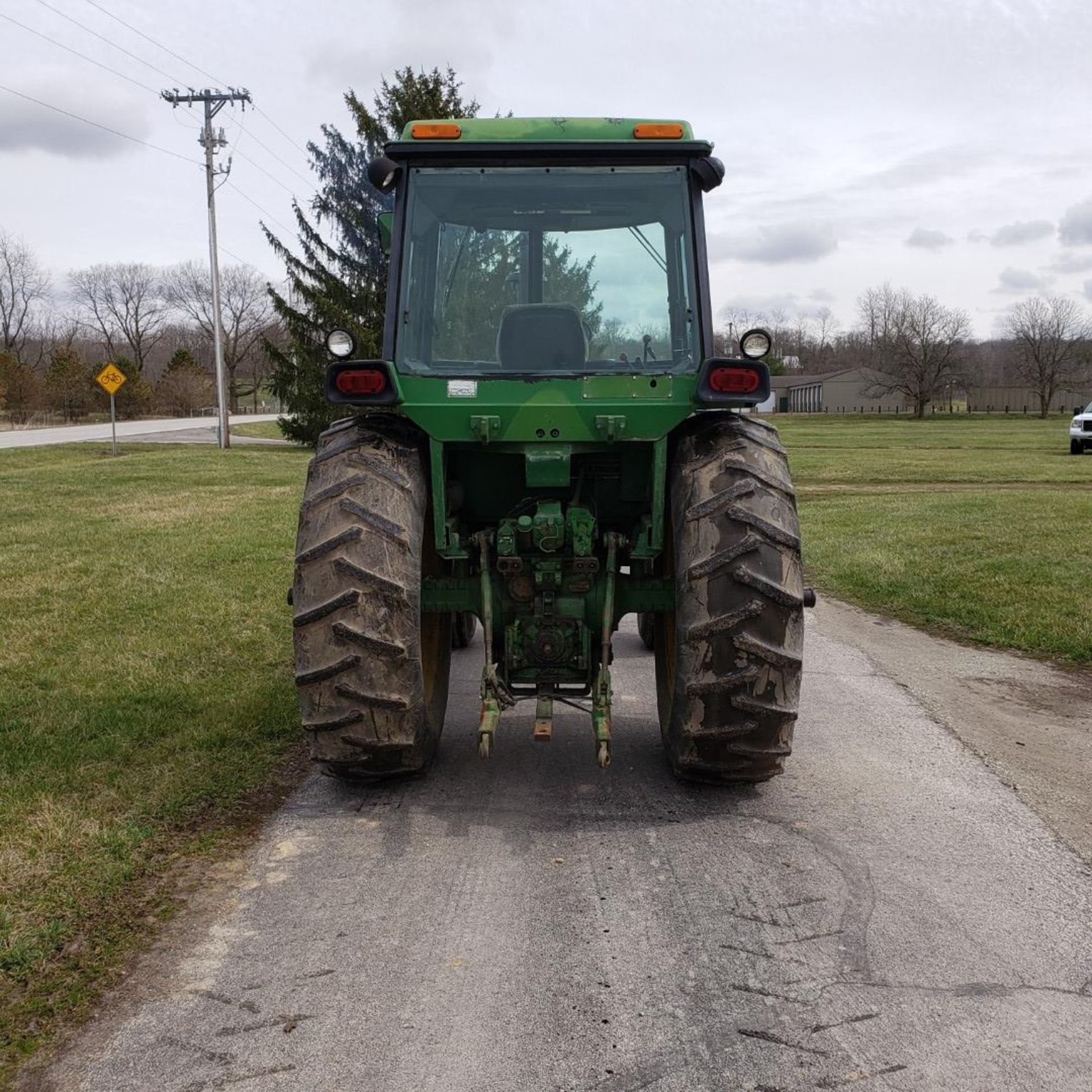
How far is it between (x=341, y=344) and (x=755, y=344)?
5.84 ft

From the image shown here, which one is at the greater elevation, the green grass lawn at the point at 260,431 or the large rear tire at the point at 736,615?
the green grass lawn at the point at 260,431

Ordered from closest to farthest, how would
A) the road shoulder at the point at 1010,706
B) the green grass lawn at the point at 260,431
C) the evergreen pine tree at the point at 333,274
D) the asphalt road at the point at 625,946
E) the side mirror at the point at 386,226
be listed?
the asphalt road at the point at 625,946 < the road shoulder at the point at 1010,706 < the side mirror at the point at 386,226 < the evergreen pine tree at the point at 333,274 < the green grass lawn at the point at 260,431

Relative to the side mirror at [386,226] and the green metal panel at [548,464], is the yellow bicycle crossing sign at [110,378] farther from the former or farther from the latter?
the green metal panel at [548,464]

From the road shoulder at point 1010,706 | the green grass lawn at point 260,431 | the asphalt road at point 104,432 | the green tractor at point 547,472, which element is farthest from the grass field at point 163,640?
the green grass lawn at point 260,431

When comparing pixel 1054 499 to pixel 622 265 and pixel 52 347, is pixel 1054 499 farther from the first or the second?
pixel 52 347

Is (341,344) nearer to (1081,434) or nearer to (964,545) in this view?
(964,545)

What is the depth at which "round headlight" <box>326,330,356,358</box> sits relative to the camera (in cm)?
450

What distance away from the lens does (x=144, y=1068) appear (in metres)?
2.61

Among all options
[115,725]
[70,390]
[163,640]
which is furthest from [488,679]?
[70,390]

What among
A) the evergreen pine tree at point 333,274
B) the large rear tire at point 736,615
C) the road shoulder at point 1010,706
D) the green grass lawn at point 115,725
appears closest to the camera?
the green grass lawn at point 115,725

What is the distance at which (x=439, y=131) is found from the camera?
4.57m

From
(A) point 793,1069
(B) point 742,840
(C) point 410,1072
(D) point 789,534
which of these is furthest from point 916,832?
(C) point 410,1072

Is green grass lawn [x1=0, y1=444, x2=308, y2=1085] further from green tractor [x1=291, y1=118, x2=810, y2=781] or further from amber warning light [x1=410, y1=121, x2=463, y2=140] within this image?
amber warning light [x1=410, y1=121, x2=463, y2=140]

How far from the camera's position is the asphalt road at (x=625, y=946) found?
103 inches
